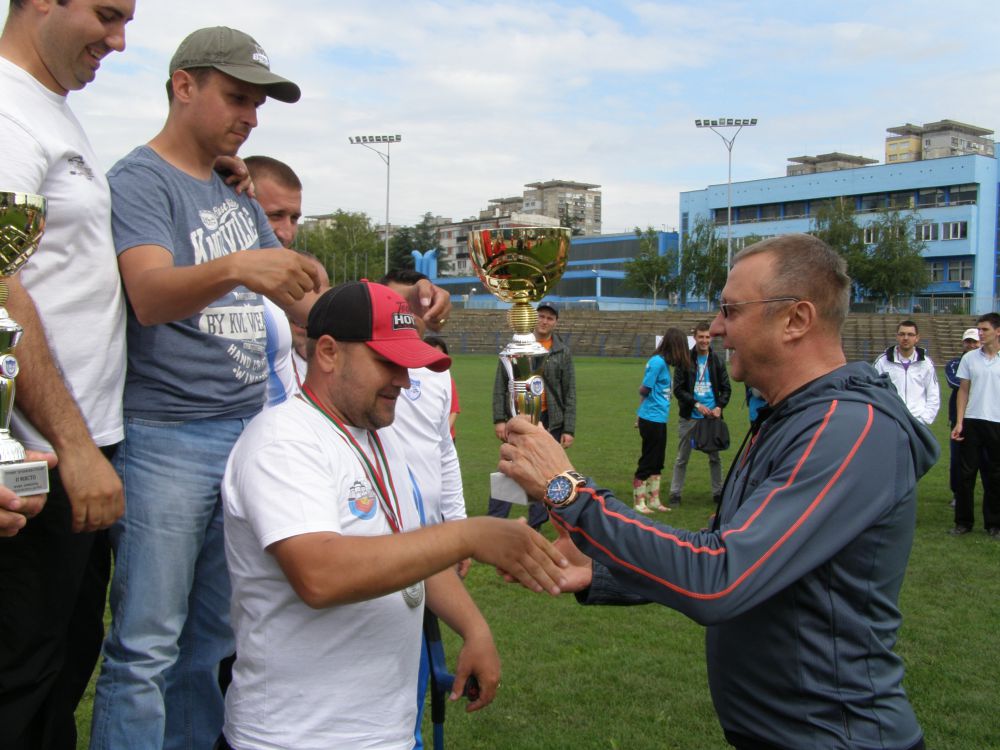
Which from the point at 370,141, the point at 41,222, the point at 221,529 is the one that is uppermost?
the point at 370,141

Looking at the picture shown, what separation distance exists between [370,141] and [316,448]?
54.4m

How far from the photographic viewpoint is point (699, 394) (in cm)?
1080

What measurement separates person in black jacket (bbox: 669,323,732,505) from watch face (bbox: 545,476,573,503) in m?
8.42

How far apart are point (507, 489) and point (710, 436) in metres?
8.35

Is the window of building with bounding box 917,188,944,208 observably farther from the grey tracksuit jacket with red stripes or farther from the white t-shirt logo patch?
the white t-shirt logo patch

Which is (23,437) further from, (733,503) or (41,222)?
(733,503)

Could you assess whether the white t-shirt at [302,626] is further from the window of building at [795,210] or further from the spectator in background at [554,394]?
the window of building at [795,210]

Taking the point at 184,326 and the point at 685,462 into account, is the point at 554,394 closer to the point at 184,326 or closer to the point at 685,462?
the point at 685,462

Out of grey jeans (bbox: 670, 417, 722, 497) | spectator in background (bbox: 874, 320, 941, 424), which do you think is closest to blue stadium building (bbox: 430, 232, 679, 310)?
grey jeans (bbox: 670, 417, 722, 497)

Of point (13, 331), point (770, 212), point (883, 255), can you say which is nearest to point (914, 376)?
point (13, 331)

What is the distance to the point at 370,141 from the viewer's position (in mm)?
54281

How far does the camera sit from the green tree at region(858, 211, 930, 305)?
55031 millimetres

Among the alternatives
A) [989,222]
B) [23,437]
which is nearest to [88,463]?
[23,437]

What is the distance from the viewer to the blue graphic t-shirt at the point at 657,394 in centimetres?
1056
